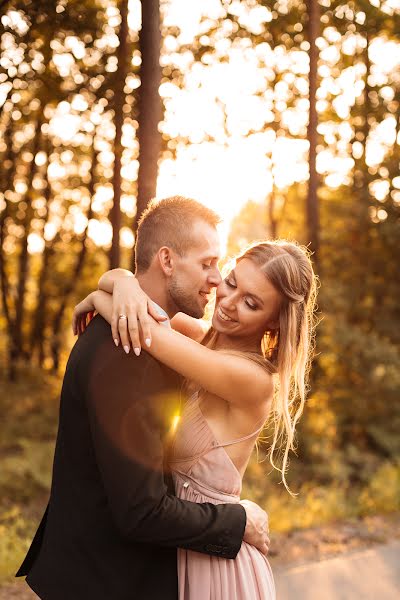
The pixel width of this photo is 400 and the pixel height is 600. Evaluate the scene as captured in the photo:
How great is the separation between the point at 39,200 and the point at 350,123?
8.83m

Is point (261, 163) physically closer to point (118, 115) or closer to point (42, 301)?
point (118, 115)

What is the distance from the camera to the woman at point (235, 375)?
2770 mm

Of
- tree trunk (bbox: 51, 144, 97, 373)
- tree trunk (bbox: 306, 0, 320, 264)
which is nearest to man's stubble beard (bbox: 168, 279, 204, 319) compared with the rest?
tree trunk (bbox: 306, 0, 320, 264)

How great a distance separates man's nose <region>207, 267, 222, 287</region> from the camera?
2.98 meters

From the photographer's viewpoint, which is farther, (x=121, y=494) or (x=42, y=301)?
(x=42, y=301)

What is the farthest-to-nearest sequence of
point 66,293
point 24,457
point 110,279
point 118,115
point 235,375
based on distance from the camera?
point 66,293 → point 24,457 → point 118,115 → point 110,279 → point 235,375

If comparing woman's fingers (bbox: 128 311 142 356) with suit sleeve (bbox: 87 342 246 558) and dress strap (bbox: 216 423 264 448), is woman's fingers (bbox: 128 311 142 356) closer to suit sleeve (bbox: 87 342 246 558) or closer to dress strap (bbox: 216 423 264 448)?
suit sleeve (bbox: 87 342 246 558)

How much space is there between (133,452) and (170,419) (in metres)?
0.27

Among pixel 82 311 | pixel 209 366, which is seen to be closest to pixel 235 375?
pixel 209 366

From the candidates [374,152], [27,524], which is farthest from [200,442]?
[374,152]

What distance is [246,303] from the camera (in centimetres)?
316

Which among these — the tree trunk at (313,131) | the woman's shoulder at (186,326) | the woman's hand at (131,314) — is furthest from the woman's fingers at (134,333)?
the tree trunk at (313,131)

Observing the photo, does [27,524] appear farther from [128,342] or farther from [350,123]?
[350,123]

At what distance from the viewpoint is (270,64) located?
13172mm
